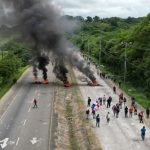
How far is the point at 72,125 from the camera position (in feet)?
178

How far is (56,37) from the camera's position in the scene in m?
88.0

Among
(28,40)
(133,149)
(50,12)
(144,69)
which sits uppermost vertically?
(50,12)

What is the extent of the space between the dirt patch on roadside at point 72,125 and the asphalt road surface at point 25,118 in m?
1.34

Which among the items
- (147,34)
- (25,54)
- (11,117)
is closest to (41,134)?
(11,117)

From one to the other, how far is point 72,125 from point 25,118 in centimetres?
673

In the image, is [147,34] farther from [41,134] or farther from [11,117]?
[41,134]

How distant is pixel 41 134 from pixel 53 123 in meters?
6.20

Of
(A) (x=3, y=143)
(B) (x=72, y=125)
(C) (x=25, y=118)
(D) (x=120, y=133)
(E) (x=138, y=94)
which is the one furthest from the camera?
(E) (x=138, y=94)

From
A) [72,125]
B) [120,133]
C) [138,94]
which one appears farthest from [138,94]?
[120,133]

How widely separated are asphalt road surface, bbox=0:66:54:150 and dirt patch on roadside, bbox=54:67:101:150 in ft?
4.40

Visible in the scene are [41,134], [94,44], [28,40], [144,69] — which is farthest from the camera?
[94,44]

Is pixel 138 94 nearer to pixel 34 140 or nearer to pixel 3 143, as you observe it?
pixel 34 140

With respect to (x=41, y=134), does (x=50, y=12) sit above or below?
above

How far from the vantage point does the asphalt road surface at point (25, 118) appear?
4466 cm
